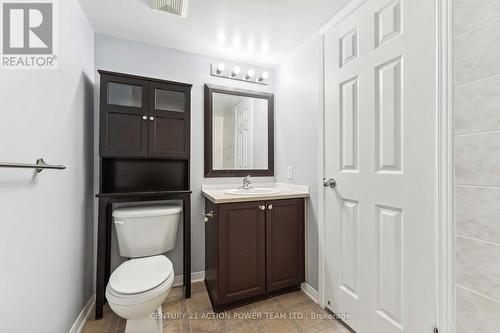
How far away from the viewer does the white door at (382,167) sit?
102 centimetres

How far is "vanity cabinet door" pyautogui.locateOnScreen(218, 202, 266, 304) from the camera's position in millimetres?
1587

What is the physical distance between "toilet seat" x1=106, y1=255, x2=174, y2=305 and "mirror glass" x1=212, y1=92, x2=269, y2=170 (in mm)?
1022

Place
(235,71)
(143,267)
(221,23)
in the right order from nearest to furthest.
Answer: (143,267) → (221,23) → (235,71)

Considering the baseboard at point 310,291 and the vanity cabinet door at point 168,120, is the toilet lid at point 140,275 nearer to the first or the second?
the vanity cabinet door at point 168,120

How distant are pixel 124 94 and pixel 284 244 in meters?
1.82

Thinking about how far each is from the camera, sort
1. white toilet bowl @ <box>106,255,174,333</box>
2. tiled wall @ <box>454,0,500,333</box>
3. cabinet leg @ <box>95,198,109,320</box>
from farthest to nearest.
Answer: cabinet leg @ <box>95,198,109,320</box> → white toilet bowl @ <box>106,255,174,333</box> → tiled wall @ <box>454,0,500,333</box>

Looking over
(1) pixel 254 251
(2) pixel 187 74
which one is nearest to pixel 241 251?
(1) pixel 254 251

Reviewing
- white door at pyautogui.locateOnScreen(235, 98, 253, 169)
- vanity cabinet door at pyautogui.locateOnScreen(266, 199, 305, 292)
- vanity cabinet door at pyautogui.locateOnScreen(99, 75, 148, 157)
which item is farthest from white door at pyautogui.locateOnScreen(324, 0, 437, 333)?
vanity cabinet door at pyautogui.locateOnScreen(99, 75, 148, 157)

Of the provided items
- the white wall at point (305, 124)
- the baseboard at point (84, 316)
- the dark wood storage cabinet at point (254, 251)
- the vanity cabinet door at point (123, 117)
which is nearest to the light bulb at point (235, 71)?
the white wall at point (305, 124)

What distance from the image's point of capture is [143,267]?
1.47m

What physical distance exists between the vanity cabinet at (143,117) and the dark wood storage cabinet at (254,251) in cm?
70

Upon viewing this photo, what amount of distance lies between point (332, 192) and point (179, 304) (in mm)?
1524

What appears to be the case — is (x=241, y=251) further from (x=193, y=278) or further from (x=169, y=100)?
(x=169, y=100)

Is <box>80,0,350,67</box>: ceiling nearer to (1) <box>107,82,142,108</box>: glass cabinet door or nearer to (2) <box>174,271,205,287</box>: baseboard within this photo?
(1) <box>107,82,142,108</box>: glass cabinet door
